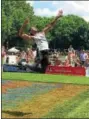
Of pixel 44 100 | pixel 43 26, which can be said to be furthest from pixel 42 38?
pixel 43 26

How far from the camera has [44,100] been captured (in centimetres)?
1005

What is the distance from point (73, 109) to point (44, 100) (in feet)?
4.43

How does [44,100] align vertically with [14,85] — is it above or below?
below

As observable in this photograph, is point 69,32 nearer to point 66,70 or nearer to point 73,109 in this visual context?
point 66,70

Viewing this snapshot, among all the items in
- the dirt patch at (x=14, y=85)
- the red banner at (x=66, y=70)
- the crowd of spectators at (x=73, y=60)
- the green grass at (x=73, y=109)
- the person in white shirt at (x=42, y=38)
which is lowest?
the green grass at (x=73, y=109)

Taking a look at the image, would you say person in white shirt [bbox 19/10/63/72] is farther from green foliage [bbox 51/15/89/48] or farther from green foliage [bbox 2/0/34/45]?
green foliage [bbox 51/15/89/48]

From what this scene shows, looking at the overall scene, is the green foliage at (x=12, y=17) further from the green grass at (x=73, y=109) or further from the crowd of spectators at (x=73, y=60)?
the green grass at (x=73, y=109)

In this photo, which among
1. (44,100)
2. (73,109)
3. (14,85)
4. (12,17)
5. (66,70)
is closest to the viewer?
(73,109)

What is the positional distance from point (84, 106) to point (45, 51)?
151cm

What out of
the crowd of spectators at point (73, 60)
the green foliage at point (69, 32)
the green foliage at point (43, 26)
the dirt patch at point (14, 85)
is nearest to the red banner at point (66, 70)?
the crowd of spectators at point (73, 60)

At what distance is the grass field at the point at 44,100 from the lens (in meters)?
8.34

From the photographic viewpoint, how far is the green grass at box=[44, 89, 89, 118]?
320 inches

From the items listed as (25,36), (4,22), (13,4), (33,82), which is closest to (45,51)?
(25,36)

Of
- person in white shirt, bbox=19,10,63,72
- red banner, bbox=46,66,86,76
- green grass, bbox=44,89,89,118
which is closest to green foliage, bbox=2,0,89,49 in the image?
red banner, bbox=46,66,86,76
